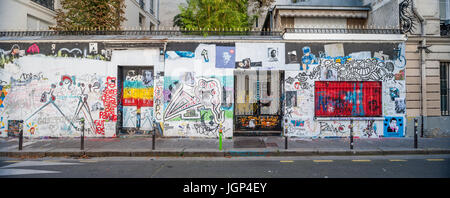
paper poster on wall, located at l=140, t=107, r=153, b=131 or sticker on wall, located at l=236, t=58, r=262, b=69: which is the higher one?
sticker on wall, located at l=236, t=58, r=262, b=69

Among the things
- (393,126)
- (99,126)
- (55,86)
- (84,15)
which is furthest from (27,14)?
(393,126)

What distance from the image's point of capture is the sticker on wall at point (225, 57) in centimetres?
1047

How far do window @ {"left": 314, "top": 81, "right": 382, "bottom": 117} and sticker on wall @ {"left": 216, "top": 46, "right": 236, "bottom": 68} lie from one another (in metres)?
3.93

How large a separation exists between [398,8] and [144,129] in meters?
11.7

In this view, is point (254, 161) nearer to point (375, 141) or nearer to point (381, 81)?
point (375, 141)

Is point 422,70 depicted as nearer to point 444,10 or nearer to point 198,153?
point 444,10

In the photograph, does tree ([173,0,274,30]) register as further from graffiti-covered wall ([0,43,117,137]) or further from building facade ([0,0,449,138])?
graffiti-covered wall ([0,43,117,137])

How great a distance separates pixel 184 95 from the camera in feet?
34.3

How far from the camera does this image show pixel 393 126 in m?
10.6

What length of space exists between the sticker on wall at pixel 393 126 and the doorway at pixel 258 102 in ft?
13.9

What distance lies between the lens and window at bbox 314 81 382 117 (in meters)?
10.6

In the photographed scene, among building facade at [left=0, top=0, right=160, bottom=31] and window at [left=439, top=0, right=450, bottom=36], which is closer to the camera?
window at [left=439, top=0, right=450, bottom=36]

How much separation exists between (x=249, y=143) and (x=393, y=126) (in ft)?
20.0

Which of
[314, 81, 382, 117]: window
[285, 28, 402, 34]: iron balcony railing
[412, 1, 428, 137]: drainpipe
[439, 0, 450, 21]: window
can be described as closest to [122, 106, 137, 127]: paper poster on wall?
[285, 28, 402, 34]: iron balcony railing
